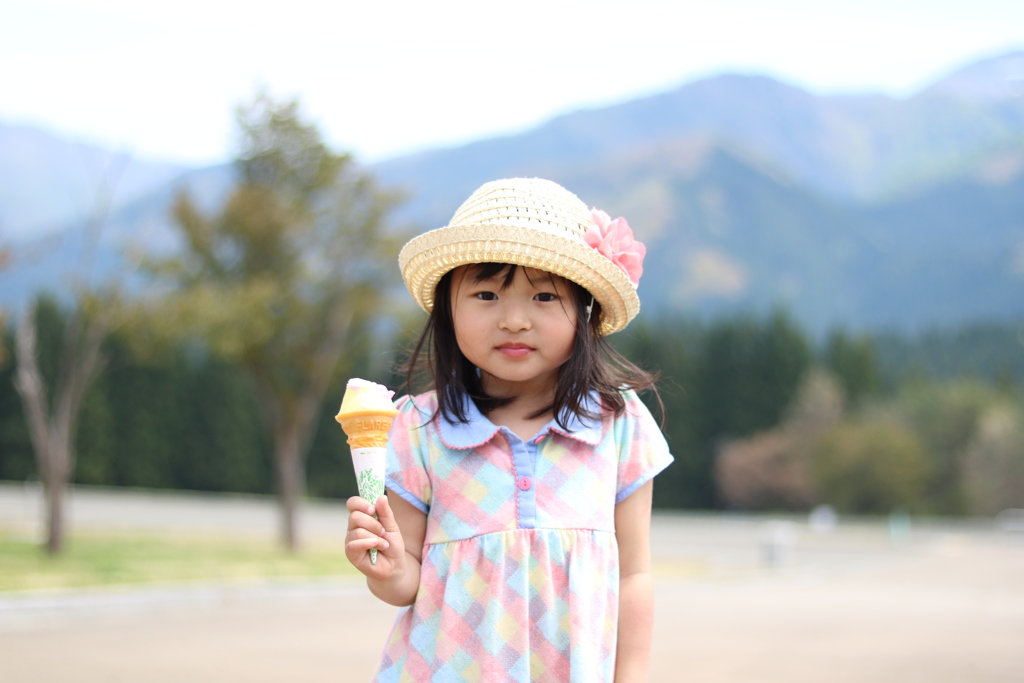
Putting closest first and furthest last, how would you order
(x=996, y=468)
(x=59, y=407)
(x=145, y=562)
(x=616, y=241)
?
(x=616, y=241) < (x=145, y=562) < (x=59, y=407) < (x=996, y=468)

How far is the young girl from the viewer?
2082 millimetres

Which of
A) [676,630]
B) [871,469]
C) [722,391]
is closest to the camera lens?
[676,630]

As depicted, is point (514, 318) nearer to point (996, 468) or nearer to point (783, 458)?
point (996, 468)

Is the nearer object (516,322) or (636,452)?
(516,322)

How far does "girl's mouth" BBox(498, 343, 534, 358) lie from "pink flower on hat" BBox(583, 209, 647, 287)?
0.27m

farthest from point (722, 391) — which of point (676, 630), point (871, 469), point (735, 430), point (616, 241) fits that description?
point (616, 241)

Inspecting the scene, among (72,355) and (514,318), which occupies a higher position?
(514,318)

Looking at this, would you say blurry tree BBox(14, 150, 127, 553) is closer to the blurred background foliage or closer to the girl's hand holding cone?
the girl's hand holding cone

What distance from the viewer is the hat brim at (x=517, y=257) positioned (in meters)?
2.14

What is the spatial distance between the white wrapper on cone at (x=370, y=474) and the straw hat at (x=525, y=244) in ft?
1.52

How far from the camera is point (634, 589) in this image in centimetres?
221

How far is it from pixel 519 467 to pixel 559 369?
247mm

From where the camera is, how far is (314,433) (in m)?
42.7

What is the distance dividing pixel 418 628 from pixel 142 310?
14.0m
